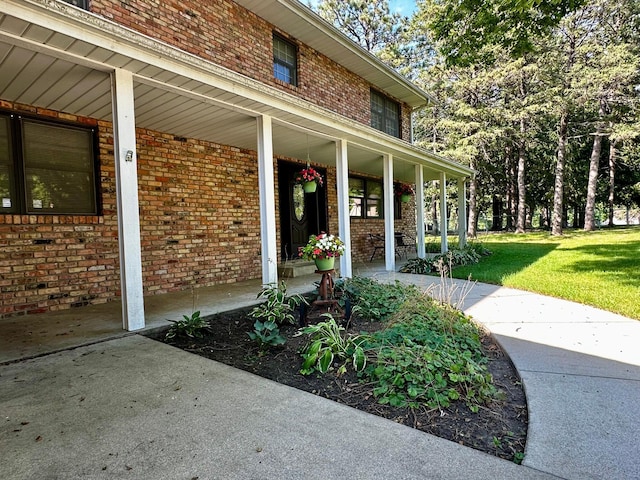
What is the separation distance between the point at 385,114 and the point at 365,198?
2776 millimetres

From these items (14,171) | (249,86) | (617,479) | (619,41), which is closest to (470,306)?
(617,479)

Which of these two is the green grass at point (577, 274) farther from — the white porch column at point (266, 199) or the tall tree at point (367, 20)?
the tall tree at point (367, 20)

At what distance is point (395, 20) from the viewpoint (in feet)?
71.0

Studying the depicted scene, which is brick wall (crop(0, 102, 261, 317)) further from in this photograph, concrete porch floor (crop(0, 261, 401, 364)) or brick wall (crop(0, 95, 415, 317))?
concrete porch floor (crop(0, 261, 401, 364))

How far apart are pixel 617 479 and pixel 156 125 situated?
20.1 feet

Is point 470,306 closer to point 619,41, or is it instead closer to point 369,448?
point 369,448

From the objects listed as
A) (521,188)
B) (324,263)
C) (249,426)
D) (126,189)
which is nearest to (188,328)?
(126,189)

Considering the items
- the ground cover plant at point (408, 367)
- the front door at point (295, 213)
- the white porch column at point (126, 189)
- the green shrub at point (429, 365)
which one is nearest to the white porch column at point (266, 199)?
the ground cover plant at point (408, 367)

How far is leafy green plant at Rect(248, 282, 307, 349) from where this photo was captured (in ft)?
10.7

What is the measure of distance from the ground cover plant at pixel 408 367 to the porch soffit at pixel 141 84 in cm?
269

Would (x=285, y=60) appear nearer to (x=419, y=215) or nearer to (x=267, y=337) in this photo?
(x=419, y=215)

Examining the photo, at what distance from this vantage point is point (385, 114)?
11.2 m

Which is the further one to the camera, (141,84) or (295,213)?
(295,213)

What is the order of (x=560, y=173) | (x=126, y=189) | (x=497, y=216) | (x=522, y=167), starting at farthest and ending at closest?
1. (x=497, y=216)
2. (x=522, y=167)
3. (x=560, y=173)
4. (x=126, y=189)
